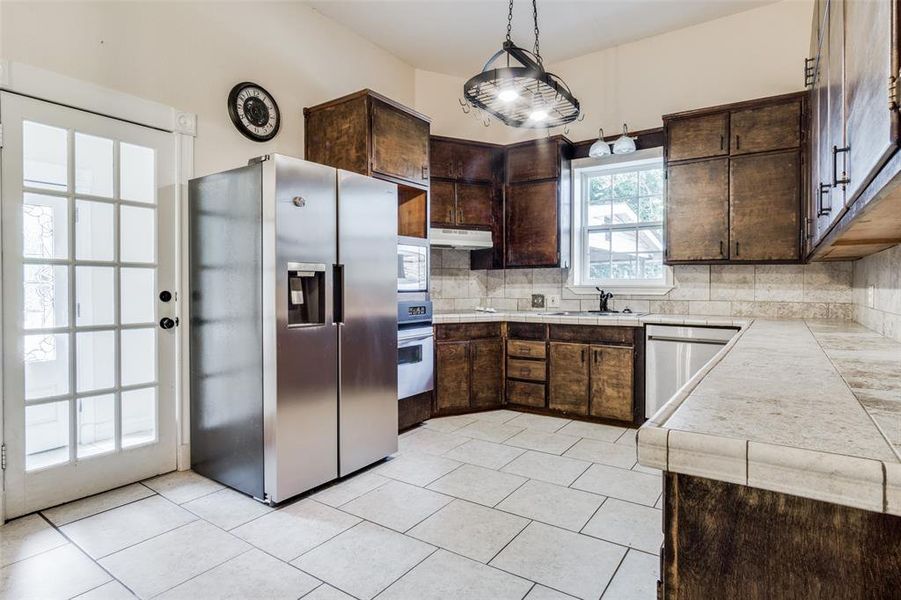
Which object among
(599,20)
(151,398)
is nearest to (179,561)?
(151,398)

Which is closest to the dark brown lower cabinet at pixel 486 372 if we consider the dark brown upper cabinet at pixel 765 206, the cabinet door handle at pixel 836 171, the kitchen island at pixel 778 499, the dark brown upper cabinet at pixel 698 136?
the dark brown upper cabinet at pixel 765 206

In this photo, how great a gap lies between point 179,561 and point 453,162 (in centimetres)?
358

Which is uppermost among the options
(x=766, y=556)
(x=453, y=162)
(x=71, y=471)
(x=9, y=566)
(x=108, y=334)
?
(x=453, y=162)

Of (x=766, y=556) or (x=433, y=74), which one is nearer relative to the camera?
(x=766, y=556)

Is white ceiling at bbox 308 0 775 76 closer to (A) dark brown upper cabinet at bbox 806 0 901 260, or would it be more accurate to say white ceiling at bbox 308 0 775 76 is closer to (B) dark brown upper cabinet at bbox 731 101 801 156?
(B) dark brown upper cabinet at bbox 731 101 801 156

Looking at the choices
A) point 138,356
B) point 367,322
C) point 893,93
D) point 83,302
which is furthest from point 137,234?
point 893,93

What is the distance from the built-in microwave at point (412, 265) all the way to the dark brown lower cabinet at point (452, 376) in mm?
556

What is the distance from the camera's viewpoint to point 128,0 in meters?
2.63

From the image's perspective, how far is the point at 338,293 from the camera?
109 inches

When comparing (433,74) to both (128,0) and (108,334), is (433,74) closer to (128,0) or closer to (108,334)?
(128,0)

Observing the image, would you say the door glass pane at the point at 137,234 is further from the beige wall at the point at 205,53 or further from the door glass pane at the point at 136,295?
the beige wall at the point at 205,53

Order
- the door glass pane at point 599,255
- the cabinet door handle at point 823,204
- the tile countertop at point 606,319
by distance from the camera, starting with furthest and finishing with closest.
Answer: the door glass pane at point 599,255, the tile countertop at point 606,319, the cabinet door handle at point 823,204

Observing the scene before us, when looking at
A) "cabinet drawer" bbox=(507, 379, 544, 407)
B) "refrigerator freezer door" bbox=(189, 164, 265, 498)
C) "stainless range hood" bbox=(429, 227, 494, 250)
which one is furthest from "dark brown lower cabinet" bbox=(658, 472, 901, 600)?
"stainless range hood" bbox=(429, 227, 494, 250)

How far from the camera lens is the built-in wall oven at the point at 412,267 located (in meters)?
3.69
